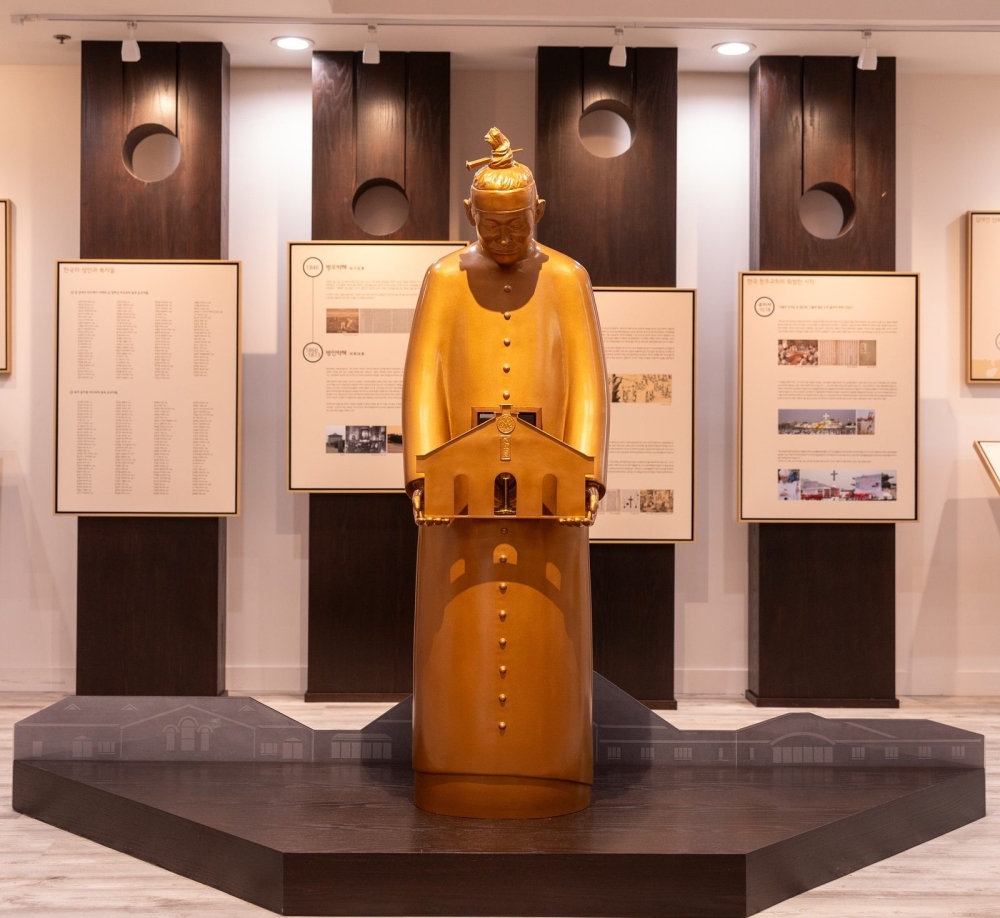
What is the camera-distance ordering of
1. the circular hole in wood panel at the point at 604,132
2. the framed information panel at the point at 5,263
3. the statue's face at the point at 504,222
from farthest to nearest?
the circular hole in wood panel at the point at 604,132 → the framed information panel at the point at 5,263 → the statue's face at the point at 504,222

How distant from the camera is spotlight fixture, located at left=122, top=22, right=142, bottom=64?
6.04m

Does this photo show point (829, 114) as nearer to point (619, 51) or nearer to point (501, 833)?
point (619, 51)

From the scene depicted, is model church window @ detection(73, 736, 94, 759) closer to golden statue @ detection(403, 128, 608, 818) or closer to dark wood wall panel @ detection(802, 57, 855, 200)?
golden statue @ detection(403, 128, 608, 818)

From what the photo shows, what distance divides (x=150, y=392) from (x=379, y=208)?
1703mm

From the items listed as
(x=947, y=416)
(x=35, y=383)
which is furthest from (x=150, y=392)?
(x=947, y=416)

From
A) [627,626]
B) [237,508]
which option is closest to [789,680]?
[627,626]

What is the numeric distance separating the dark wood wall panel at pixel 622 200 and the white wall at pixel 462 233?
41cm

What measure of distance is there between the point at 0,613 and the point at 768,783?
4.74m

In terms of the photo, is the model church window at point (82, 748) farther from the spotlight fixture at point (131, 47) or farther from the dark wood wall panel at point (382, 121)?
the spotlight fixture at point (131, 47)

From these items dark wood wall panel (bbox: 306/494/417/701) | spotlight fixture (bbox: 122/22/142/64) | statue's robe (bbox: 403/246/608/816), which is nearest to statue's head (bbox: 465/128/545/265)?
statue's robe (bbox: 403/246/608/816)

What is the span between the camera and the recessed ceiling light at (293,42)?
622cm

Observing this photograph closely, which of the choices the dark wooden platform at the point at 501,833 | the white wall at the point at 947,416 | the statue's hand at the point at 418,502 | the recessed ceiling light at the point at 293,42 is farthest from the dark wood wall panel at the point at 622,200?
the statue's hand at the point at 418,502

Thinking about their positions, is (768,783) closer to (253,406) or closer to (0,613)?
(253,406)

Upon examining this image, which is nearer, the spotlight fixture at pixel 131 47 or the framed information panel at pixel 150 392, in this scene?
the spotlight fixture at pixel 131 47
